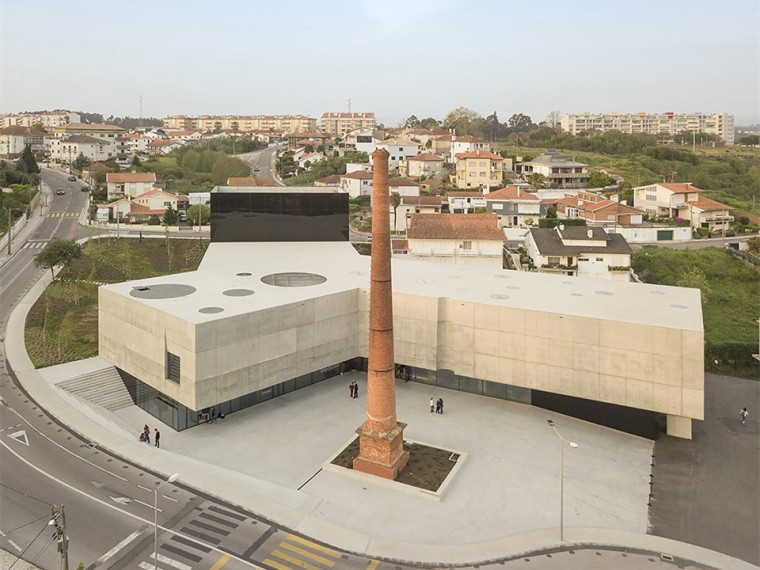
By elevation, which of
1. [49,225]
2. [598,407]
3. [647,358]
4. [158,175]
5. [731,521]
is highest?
[158,175]

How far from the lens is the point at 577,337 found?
3294cm

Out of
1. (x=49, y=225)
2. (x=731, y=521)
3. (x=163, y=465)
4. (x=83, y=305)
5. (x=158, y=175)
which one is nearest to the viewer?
(x=731, y=521)

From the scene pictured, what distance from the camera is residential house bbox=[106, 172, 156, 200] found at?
9919 centimetres

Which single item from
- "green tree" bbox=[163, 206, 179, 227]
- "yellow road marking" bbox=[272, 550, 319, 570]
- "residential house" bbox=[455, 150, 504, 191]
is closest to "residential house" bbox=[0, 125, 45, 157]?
"green tree" bbox=[163, 206, 179, 227]

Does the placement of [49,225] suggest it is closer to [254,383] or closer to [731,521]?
[254,383]

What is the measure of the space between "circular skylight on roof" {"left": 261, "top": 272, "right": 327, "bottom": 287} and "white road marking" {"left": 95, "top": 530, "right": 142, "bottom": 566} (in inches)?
786

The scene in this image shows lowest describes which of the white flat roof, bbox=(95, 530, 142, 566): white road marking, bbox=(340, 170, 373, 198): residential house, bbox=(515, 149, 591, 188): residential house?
bbox=(95, 530, 142, 566): white road marking

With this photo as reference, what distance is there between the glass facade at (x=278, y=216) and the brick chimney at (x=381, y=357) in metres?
29.1

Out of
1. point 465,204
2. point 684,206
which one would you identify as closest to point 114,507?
point 465,204

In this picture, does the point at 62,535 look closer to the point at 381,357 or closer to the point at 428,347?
the point at 381,357

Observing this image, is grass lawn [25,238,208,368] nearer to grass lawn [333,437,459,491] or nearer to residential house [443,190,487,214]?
grass lawn [333,437,459,491]

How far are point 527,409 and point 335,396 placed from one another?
39.7 ft

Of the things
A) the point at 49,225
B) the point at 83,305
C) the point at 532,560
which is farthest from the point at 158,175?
the point at 532,560

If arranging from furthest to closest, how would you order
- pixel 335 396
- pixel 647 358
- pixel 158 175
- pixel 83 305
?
pixel 158 175
pixel 83 305
pixel 335 396
pixel 647 358
